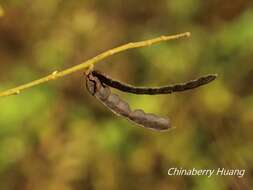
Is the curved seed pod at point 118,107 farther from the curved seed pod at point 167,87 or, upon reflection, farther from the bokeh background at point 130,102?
the bokeh background at point 130,102

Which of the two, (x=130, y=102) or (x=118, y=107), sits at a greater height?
(x=118, y=107)

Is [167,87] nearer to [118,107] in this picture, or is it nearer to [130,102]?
[118,107]

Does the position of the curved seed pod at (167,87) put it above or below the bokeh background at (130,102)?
above

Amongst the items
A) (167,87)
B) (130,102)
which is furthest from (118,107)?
(130,102)

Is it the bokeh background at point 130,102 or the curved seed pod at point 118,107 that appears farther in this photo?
the bokeh background at point 130,102

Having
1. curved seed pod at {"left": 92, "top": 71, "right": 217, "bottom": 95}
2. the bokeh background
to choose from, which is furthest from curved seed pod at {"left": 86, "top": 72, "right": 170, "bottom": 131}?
the bokeh background

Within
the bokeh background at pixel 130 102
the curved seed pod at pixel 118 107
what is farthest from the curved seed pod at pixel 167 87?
the bokeh background at pixel 130 102
